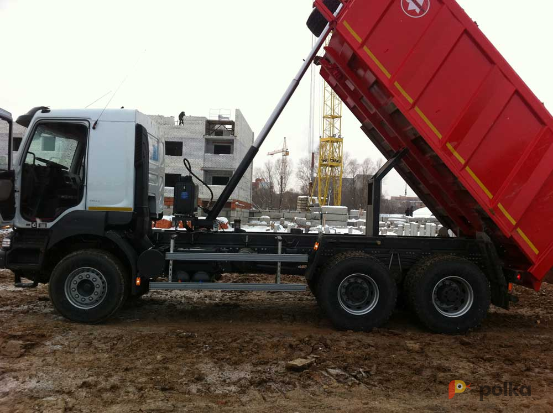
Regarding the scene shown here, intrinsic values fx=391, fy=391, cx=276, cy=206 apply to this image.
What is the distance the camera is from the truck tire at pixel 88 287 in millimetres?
5301

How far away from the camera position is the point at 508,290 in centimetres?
551

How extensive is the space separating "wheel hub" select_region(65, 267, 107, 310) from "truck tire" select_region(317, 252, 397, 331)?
118 inches

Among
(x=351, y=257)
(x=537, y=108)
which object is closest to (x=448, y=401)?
(x=351, y=257)

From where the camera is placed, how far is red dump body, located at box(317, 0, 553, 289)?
16.2 ft

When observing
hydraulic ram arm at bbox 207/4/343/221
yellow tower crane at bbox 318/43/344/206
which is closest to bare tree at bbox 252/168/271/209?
yellow tower crane at bbox 318/43/344/206

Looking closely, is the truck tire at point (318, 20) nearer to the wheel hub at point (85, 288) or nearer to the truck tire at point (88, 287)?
the truck tire at point (88, 287)

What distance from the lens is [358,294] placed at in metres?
5.45

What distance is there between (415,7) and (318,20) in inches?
52.5

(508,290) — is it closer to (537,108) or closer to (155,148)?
(537,108)

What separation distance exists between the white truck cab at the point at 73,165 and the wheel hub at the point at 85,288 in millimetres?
824

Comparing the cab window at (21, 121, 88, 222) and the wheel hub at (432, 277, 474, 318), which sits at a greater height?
the cab window at (21, 121, 88, 222)

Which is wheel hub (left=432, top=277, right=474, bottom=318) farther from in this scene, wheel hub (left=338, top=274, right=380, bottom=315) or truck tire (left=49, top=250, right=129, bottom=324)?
truck tire (left=49, top=250, right=129, bottom=324)

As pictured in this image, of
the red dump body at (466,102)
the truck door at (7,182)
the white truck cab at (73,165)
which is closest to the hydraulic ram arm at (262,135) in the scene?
the red dump body at (466,102)

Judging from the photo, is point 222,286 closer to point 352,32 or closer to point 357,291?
point 357,291
